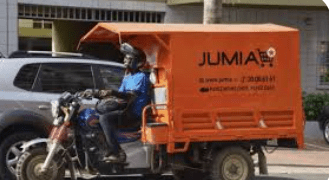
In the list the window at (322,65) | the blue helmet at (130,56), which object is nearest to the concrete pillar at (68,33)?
the window at (322,65)

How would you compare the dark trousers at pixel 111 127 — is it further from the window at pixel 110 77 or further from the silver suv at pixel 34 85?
the window at pixel 110 77

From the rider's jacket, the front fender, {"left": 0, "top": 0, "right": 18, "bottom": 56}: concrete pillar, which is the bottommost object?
the front fender

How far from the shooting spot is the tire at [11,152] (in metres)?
9.03

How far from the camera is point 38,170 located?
27.2 feet

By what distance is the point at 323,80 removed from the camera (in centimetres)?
1870

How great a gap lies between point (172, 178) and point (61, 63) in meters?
2.58

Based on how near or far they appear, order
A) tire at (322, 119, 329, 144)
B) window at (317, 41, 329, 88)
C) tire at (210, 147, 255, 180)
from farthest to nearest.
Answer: window at (317, 41, 329, 88) < tire at (322, 119, 329, 144) < tire at (210, 147, 255, 180)

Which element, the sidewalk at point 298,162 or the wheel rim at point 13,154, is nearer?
the wheel rim at point 13,154

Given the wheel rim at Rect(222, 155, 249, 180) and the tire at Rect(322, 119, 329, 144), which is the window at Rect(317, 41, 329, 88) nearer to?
the tire at Rect(322, 119, 329, 144)

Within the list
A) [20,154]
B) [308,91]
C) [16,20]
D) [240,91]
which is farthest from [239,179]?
[308,91]

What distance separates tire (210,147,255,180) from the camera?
8961 mm

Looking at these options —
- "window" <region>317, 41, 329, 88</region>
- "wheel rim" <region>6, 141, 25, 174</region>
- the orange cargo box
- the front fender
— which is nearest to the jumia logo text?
the orange cargo box

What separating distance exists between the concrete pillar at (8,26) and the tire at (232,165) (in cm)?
801

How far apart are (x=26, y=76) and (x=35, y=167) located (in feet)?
5.68
